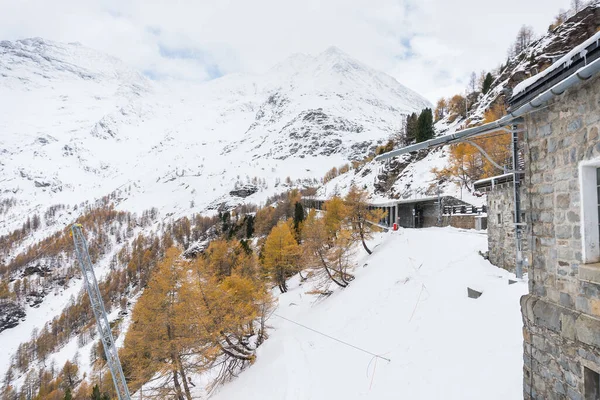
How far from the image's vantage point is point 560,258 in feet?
13.3

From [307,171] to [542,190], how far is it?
19057cm

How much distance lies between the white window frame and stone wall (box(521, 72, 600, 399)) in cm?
7

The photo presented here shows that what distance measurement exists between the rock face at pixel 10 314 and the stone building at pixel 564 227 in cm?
12090

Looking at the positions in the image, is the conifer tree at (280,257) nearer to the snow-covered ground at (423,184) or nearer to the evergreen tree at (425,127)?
the snow-covered ground at (423,184)

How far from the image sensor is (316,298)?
2577 cm

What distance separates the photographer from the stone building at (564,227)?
3.56 meters

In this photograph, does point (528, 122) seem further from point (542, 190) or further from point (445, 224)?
point (445, 224)

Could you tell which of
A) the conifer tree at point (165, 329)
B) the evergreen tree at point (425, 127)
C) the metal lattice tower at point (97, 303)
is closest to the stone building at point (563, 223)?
the conifer tree at point (165, 329)

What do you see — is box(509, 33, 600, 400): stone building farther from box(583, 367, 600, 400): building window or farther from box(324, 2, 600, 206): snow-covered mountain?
box(324, 2, 600, 206): snow-covered mountain

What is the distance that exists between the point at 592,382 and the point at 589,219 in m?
2.02

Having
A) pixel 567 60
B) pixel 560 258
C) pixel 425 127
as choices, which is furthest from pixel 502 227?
pixel 425 127

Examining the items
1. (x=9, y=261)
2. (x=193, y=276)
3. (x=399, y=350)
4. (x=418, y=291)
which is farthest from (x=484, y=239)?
(x=9, y=261)

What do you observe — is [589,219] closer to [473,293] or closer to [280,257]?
[473,293]

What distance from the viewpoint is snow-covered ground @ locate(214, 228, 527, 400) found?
25.5 feet
